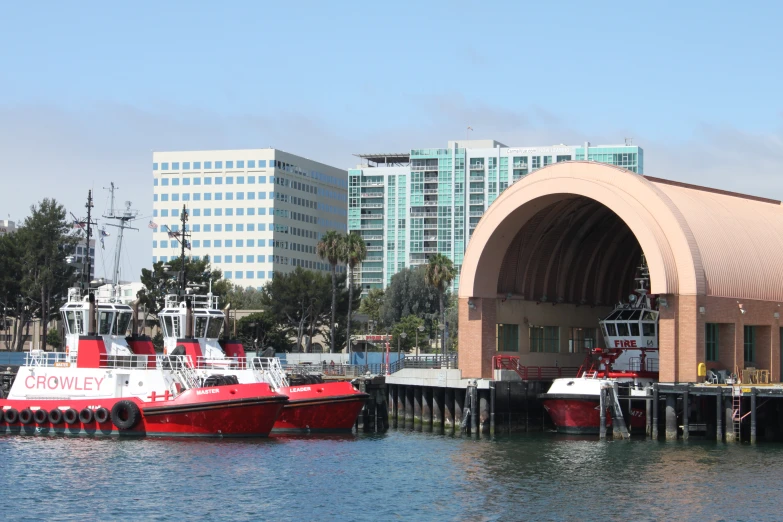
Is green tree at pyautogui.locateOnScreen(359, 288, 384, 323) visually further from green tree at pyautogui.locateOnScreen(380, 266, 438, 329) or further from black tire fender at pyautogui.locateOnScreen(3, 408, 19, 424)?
black tire fender at pyautogui.locateOnScreen(3, 408, 19, 424)

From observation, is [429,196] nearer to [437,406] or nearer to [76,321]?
[437,406]

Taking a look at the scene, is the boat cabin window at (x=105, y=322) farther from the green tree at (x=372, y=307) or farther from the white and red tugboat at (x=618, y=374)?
the green tree at (x=372, y=307)

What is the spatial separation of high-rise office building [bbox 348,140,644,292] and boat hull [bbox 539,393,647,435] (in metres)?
121

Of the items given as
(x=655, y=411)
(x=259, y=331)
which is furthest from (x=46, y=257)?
(x=655, y=411)

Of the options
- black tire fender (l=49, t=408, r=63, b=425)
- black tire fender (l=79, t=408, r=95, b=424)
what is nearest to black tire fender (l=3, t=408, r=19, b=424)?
black tire fender (l=49, t=408, r=63, b=425)

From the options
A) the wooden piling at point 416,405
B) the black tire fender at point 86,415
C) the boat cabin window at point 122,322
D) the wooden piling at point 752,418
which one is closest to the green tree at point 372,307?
the wooden piling at point 416,405

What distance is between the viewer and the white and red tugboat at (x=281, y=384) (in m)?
54.3

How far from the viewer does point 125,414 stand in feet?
167

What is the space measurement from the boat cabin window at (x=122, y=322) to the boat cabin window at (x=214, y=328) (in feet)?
13.3

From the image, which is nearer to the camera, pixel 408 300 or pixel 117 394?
pixel 117 394

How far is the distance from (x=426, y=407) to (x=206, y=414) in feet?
59.9

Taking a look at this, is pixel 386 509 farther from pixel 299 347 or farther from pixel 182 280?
pixel 299 347

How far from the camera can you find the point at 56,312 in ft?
324

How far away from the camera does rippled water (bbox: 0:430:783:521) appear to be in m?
36.3
